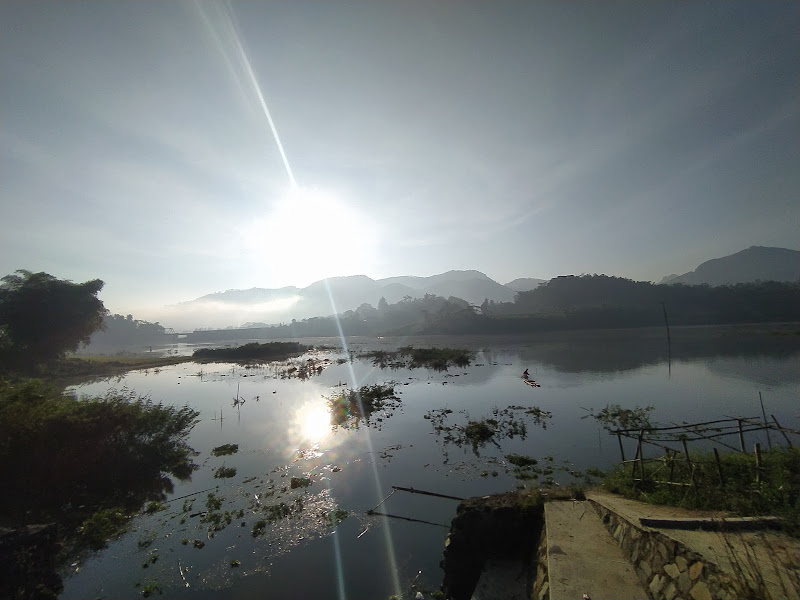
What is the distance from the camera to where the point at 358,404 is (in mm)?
25312

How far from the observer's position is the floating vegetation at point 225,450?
16.9m

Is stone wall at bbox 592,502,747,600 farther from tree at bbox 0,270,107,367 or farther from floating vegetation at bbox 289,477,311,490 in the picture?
tree at bbox 0,270,107,367

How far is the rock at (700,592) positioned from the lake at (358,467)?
5468 millimetres

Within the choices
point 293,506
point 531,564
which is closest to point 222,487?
point 293,506

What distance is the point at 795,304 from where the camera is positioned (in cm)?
8750

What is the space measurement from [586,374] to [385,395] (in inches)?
791

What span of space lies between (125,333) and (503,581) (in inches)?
8663

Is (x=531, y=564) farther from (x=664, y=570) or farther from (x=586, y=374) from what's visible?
(x=586, y=374)

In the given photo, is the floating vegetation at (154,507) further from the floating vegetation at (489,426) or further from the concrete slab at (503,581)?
the floating vegetation at (489,426)

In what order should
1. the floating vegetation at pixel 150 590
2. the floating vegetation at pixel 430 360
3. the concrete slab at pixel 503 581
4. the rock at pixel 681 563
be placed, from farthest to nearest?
the floating vegetation at pixel 430 360
the floating vegetation at pixel 150 590
the concrete slab at pixel 503 581
the rock at pixel 681 563

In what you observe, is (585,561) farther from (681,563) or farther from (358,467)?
(358,467)

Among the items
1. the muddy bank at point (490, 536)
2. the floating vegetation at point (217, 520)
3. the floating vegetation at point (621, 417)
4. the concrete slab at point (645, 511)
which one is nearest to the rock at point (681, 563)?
the concrete slab at point (645, 511)

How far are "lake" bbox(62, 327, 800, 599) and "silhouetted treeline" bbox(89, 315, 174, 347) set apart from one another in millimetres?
172600

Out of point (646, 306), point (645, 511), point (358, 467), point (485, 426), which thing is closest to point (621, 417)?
point (485, 426)
